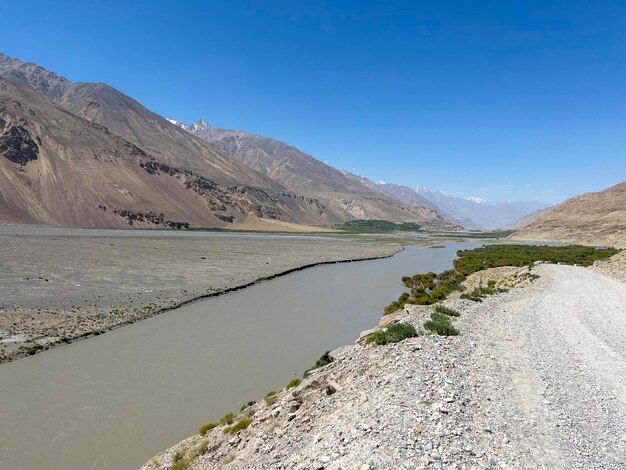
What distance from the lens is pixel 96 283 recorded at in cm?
3525

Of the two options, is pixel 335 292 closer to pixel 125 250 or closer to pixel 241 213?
pixel 125 250

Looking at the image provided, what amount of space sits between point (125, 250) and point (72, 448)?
54.6 m

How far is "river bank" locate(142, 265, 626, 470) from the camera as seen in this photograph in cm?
629

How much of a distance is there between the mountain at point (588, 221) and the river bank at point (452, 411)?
8866cm

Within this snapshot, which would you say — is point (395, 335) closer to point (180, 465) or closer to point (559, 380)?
point (559, 380)

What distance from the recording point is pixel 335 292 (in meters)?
38.9

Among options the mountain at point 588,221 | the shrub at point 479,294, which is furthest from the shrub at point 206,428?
the mountain at point 588,221

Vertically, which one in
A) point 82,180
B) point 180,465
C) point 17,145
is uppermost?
point 17,145

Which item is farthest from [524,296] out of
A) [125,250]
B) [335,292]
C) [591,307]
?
[125,250]

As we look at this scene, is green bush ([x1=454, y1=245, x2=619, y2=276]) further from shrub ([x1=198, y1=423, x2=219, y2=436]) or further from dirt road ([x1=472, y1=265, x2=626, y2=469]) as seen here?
shrub ([x1=198, y1=423, x2=219, y2=436])

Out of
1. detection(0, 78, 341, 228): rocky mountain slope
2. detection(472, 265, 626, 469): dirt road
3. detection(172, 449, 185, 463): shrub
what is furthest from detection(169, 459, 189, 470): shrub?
detection(0, 78, 341, 228): rocky mountain slope

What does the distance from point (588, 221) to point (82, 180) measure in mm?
166694

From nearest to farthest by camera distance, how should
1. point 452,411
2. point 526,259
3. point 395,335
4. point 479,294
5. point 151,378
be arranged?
point 452,411 < point 395,335 < point 151,378 < point 479,294 < point 526,259

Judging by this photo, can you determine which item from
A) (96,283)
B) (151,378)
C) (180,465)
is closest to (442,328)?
(180,465)
